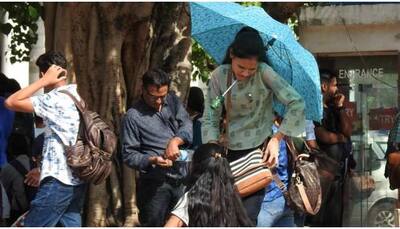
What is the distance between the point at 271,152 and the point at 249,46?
70cm

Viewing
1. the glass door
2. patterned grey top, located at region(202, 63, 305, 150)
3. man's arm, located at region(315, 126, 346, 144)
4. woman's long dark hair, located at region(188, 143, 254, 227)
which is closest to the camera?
woman's long dark hair, located at region(188, 143, 254, 227)

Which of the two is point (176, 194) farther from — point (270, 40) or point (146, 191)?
point (270, 40)

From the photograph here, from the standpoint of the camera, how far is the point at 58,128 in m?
6.14

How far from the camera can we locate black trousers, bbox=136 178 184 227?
23.1 feet

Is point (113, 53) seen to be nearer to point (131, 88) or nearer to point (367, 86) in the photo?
point (131, 88)

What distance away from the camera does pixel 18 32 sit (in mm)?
11562

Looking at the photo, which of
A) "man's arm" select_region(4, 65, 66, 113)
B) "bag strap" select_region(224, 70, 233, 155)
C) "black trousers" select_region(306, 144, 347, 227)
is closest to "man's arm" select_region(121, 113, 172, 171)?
"bag strap" select_region(224, 70, 233, 155)

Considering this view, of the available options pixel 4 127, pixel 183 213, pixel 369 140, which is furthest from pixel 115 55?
pixel 369 140

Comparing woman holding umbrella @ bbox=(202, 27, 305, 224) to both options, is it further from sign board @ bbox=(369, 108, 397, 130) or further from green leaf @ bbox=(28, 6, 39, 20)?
sign board @ bbox=(369, 108, 397, 130)

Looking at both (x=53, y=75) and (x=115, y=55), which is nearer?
(x=53, y=75)

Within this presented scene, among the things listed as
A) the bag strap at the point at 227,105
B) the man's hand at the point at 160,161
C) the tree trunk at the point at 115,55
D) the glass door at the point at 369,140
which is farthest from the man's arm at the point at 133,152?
the glass door at the point at 369,140

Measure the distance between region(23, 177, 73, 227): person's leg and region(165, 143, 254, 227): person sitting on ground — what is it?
103 centimetres

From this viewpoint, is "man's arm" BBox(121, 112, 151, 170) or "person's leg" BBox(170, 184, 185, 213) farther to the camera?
"person's leg" BBox(170, 184, 185, 213)

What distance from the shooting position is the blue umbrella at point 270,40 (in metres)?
6.29
